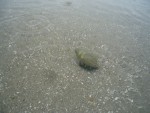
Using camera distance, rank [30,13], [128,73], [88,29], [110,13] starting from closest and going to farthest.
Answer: [128,73], [88,29], [30,13], [110,13]

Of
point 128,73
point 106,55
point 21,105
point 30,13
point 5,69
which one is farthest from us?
point 30,13

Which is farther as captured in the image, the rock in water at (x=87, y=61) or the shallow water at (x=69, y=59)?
the rock in water at (x=87, y=61)

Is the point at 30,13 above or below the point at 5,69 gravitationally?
above

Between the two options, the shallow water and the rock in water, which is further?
the rock in water

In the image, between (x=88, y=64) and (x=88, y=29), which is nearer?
(x=88, y=64)

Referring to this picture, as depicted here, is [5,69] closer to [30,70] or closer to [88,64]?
[30,70]

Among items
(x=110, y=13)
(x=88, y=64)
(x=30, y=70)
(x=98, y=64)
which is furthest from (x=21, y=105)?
(x=110, y=13)

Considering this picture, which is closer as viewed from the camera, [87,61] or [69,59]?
[87,61]

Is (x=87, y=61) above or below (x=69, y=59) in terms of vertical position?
above
